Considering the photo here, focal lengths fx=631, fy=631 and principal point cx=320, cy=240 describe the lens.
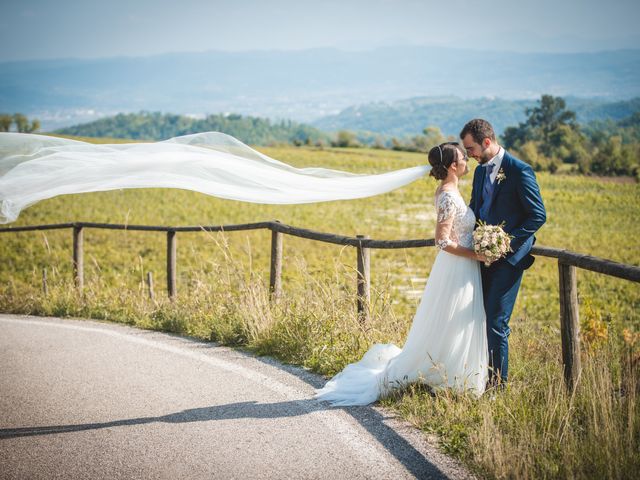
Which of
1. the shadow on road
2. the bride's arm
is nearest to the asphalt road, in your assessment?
the shadow on road

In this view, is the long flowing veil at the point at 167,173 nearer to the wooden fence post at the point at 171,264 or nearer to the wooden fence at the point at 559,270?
the wooden fence at the point at 559,270

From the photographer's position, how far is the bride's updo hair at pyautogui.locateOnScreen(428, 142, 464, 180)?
5.23 meters

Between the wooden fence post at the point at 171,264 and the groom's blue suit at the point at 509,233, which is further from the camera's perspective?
the wooden fence post at the point at 171,264

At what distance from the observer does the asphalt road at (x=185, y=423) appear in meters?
4.29

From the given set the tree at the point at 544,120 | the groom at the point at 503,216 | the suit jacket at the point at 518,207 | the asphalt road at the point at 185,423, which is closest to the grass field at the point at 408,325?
the asphalt road at the point at 185,423

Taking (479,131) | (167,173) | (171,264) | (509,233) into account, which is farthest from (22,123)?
(509,233)

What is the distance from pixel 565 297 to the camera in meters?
4.89

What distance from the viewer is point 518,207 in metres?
5.13

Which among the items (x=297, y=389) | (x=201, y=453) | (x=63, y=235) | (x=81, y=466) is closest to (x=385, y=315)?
(x=297, y=389)

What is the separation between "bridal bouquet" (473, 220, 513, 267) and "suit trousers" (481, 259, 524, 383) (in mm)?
254

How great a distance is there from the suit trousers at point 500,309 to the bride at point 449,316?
0.08 metres

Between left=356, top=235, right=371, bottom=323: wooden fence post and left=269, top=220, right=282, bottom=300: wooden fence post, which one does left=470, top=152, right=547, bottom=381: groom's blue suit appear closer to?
left=356, top=235, right=371, bottom=323: wooden fence post

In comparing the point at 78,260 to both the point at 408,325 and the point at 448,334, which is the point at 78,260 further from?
the point at 448,334

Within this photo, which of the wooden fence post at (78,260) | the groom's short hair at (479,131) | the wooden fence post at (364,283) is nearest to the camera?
the groom's short hair at (479,131)
